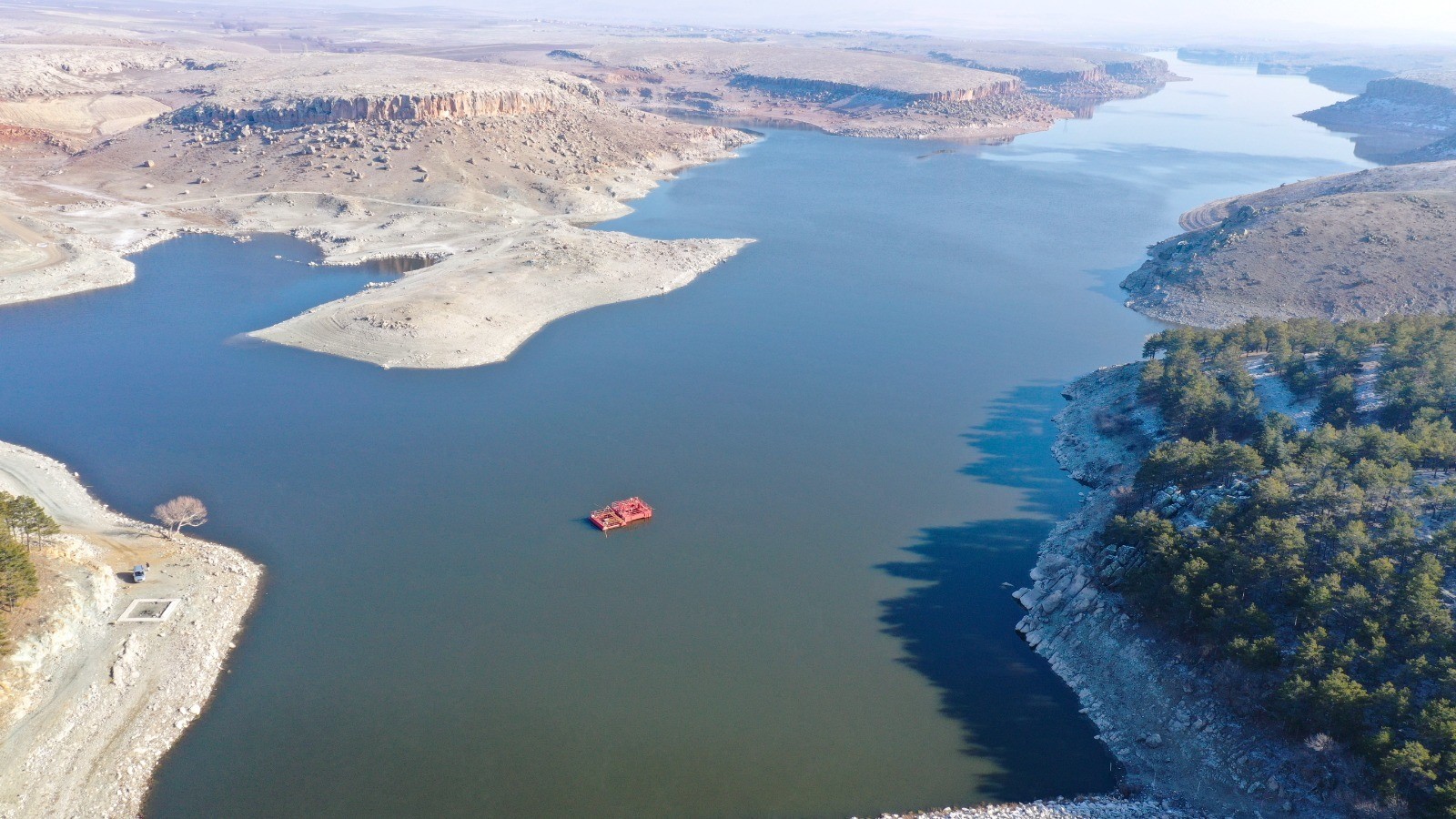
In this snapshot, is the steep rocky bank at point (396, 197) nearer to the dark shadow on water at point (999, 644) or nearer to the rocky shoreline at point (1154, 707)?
the dark shadow on water at point (999, 644)

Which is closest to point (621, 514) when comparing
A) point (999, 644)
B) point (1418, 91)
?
point (999, 644)

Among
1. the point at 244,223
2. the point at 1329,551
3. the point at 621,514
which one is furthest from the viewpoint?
the point at 244,223

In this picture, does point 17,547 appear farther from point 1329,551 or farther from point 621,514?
point 1329,551

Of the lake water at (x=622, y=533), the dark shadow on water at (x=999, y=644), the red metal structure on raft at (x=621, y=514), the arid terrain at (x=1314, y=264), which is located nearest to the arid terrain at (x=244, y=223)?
the lake water at (x=622, y=533)

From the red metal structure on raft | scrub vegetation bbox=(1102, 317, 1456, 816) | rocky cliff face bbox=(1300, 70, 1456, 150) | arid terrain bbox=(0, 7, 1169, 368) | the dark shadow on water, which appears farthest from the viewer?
rocky cliff face bbox=(1300, 70, 1456, 150)

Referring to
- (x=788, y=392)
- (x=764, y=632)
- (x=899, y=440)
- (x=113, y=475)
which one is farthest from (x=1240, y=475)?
(x=113, y=475)

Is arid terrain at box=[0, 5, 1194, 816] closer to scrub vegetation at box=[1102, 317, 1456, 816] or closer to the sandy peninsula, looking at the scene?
the sandy peninsula

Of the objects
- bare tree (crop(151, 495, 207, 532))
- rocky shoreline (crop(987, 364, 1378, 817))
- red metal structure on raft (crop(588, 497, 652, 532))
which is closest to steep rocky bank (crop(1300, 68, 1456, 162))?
rocky shoreline (crop(987, 364, 1378, 817))
